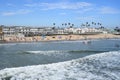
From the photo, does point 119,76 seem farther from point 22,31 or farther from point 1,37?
point 22,31

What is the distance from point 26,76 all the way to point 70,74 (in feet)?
13.2

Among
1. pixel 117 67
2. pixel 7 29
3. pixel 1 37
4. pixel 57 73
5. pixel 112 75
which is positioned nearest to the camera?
pixel 112 75

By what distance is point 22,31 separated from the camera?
653 feet

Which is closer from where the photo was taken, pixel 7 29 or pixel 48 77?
pixel 48 77

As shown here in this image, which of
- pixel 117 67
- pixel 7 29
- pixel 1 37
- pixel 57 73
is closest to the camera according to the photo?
pixel 57 73

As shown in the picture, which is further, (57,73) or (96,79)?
(57,73)

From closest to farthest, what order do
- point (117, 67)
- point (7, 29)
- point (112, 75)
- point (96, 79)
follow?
point (96, 79)
point (112, 75)
point (117, 67)
point (7, 29)

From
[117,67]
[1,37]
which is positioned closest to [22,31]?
[1,37]

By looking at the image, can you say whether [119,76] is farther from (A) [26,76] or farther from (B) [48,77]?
(A) [26,76]

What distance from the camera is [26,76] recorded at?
2500 cm

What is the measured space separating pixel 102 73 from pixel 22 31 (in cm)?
17623

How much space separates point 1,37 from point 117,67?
11077 centimetres

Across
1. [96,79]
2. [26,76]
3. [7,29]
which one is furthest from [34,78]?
[7,29]

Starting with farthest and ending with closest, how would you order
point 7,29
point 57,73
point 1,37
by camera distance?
point 7,29 → point 1,37 → point 57,73
